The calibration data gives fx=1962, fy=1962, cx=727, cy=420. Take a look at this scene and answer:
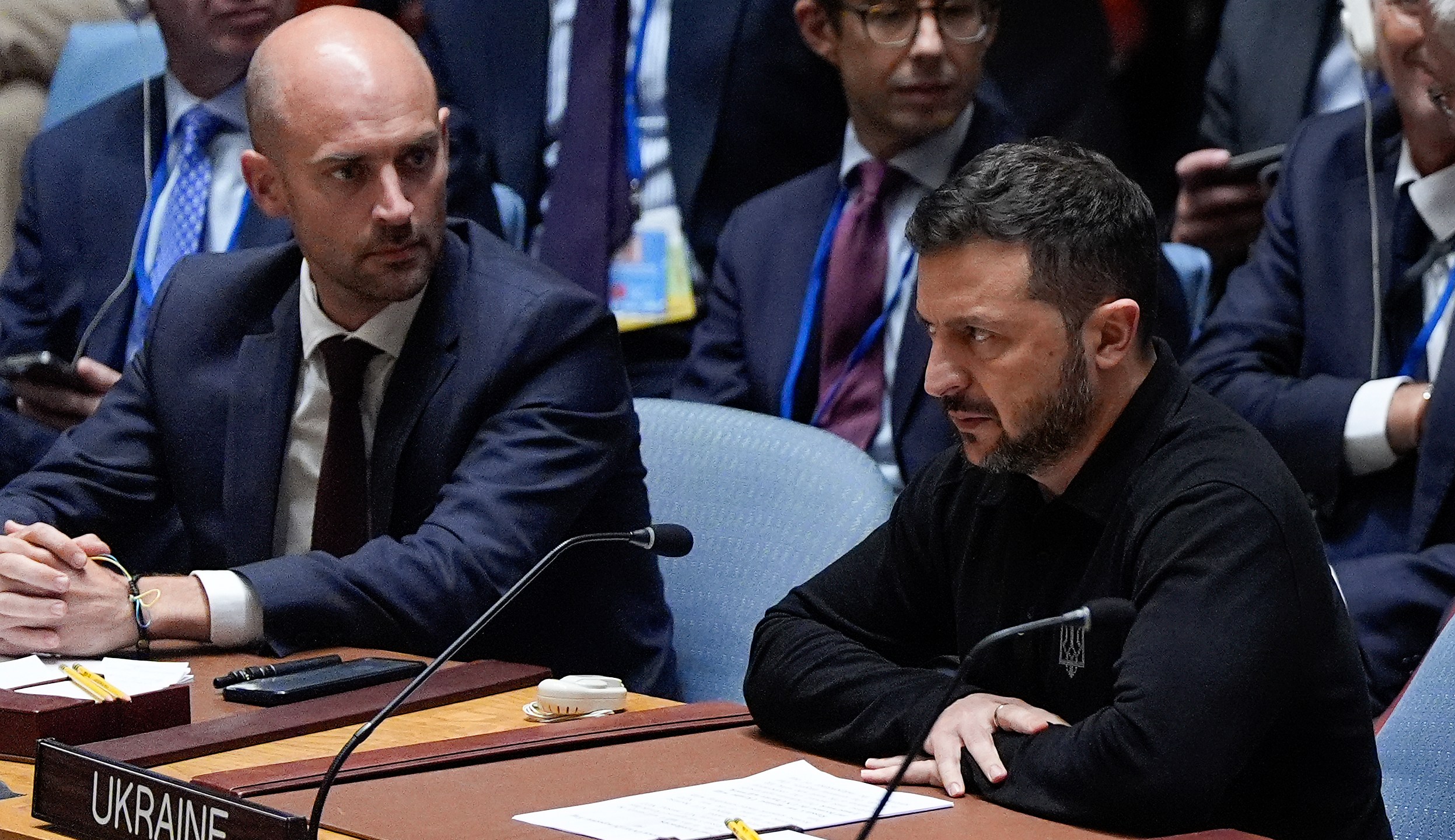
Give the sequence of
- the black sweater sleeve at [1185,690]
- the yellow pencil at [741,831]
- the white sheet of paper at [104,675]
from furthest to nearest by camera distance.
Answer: the white sheet of paper at [104,675], the black sweater sleeve at [1185,690], the yellow pencil at [741,831]

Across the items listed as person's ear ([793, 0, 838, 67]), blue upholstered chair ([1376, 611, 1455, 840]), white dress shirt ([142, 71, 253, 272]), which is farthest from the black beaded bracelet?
person's ear ([793, 0, 838, 67])

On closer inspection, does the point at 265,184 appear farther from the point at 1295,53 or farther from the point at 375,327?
the point at 1295,53

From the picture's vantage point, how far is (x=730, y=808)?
5.69ft

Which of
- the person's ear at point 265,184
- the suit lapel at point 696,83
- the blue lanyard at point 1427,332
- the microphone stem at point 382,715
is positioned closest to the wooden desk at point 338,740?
the microphone stem at point 382,715

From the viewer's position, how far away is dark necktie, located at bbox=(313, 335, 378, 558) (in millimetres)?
2752

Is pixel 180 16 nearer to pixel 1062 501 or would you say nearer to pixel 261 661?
pixel 261 661

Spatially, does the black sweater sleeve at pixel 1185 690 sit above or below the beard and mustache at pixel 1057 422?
below

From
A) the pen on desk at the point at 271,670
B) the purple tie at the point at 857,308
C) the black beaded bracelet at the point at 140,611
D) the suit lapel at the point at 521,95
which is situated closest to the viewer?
the pen on desk at the point at 271,670

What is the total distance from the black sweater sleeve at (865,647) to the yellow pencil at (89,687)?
2.23ft

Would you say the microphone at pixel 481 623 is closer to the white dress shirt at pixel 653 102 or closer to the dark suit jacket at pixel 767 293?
the dark suit jacket at pixel 767 293

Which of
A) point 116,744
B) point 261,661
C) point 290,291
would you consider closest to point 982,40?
point 290,291

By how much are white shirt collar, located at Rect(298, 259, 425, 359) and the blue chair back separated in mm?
1664

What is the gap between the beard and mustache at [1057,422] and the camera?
1980mm

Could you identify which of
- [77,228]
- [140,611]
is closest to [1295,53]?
[140,611]
